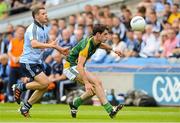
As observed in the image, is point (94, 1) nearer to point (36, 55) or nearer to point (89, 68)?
point (89, 68)

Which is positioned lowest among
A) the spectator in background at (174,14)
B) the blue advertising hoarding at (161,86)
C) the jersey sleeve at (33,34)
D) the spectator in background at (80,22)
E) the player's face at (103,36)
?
the blue advertising hoarding at (161,86)

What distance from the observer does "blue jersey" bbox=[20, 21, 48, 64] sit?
17844mm

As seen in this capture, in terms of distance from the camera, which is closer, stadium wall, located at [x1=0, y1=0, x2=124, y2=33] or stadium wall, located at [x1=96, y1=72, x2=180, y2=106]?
stadium wall, located at [x1=96, y1=72, x2=180, y2=106]

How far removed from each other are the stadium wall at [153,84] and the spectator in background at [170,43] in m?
0.79

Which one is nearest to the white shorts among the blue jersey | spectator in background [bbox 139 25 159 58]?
the blue jersey

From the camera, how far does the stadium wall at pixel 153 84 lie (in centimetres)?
2367

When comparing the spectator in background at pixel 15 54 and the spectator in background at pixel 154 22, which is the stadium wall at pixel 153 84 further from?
the spectator in background at pixel 15 54

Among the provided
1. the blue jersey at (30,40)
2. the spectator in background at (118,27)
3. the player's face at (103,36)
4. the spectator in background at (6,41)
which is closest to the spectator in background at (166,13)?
the spectator in background at (118,27)

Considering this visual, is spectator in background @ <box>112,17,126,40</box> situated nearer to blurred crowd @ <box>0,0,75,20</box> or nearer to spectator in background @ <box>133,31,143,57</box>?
spectator in background @ <box>133,31,143,57</box>

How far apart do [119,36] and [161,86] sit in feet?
10.1

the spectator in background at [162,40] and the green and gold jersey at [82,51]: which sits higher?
the green and gold jersey at [82,51]

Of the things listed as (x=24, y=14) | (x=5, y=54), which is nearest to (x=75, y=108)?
(x=5, y=54)

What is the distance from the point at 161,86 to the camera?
23969 millimetres

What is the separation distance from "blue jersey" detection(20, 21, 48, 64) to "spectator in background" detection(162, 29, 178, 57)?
6916 millimetres
